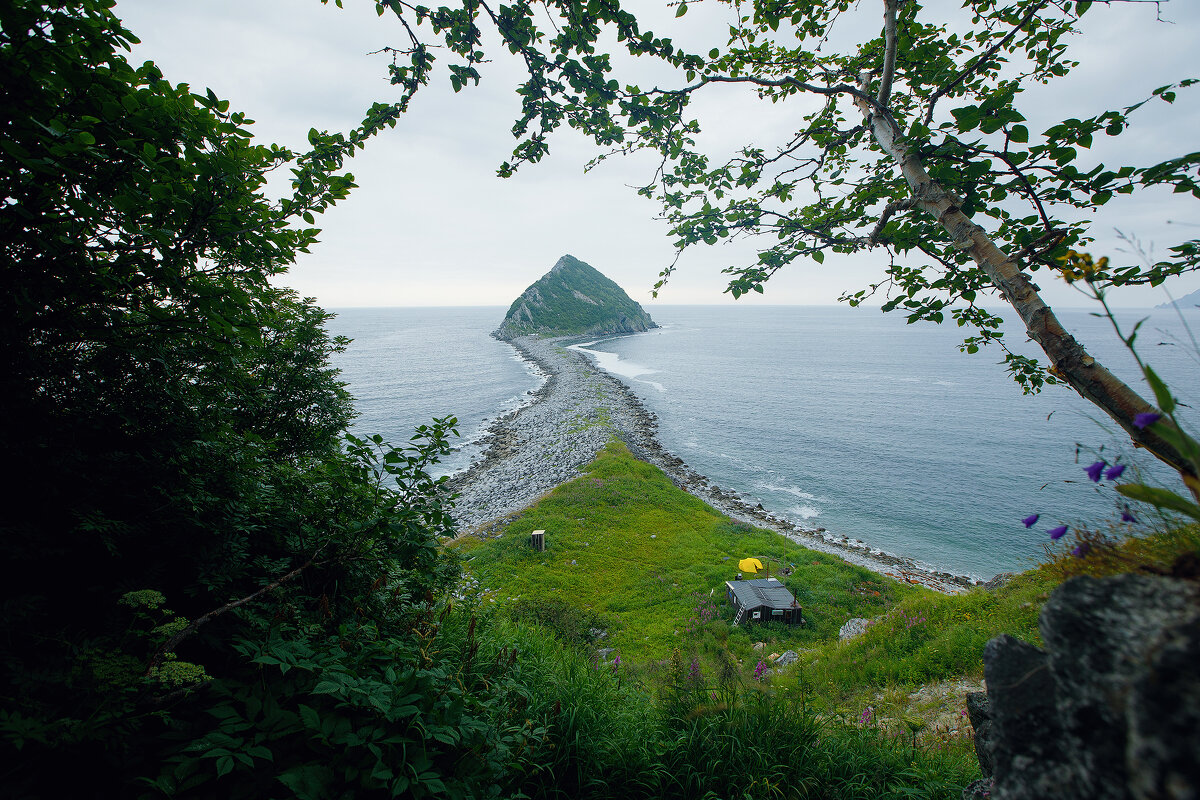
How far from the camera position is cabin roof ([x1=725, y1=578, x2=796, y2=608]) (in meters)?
17.5

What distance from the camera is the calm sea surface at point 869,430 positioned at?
29.9 metres

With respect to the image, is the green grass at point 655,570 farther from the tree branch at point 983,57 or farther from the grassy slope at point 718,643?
the tree branch at point 983,57

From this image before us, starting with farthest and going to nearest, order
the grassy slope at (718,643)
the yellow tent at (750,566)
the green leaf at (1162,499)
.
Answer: the yellow tent at (750,566) → the grassy slope at (718,643) → the green leaf at (1162,499)

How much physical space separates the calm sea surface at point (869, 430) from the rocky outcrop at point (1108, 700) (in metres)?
0.42

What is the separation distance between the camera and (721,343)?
472 ft

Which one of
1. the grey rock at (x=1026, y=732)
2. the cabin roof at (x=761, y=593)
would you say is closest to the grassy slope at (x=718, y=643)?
the grey rock at (x=1026, y=732)

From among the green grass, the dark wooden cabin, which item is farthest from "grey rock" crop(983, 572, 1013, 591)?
the dark wooden cabin

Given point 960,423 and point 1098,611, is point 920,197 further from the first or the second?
point 960,423

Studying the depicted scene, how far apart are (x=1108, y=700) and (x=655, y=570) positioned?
850 inches

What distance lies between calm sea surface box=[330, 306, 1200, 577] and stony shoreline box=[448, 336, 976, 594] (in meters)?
2.14

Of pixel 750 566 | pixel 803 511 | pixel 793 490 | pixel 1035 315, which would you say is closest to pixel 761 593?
pixel 750 566

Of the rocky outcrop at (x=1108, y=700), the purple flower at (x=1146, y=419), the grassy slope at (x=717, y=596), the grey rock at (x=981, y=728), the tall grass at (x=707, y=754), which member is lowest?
the grassy slope at (x=717, y=596)

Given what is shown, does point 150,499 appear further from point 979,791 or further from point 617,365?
point 617,365

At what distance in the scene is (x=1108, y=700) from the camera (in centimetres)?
134
